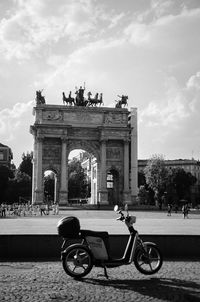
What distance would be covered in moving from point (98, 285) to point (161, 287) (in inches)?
47.3

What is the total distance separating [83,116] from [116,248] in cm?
6240

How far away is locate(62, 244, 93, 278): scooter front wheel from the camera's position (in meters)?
9.28

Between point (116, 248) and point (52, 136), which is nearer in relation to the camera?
point (116, 248)

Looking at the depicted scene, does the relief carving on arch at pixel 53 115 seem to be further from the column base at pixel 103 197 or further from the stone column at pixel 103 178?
the column base at pixel 103 197

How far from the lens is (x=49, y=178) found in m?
120

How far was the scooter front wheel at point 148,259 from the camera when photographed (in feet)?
32.0

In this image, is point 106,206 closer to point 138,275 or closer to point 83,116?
point 83,116

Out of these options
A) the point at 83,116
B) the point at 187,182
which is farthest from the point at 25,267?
the point at 187,182

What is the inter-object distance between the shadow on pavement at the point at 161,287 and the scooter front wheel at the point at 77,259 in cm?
24

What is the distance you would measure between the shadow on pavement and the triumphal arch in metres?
61.9

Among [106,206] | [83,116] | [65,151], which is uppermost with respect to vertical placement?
[83,116]

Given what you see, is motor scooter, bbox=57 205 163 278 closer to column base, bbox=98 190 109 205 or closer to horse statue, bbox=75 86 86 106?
column base, bbox=98 190 109 205

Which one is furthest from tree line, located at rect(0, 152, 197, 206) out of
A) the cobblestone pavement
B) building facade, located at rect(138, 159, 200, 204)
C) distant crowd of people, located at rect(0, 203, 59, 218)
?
the cobblestone pavement

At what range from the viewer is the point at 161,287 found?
844 centimetres
